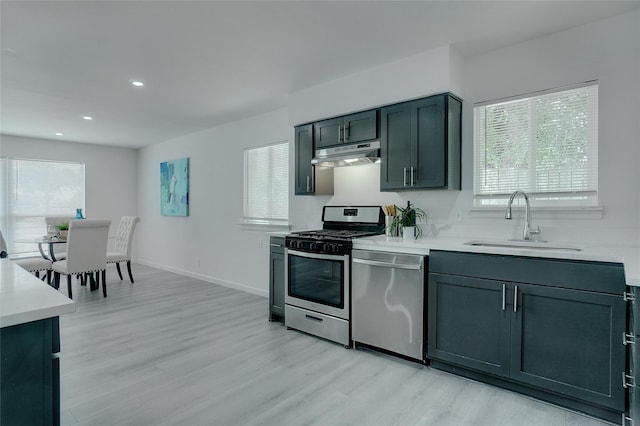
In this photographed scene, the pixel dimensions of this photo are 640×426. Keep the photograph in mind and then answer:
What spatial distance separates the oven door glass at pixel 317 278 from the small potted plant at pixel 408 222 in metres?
0.61

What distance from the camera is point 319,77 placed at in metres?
3.58

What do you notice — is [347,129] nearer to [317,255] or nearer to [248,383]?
[317,255]

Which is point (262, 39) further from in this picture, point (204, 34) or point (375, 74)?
point (375, 74)

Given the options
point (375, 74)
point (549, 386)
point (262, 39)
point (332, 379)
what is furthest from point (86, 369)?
point (375, 74)

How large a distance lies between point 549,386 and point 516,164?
1.65 m

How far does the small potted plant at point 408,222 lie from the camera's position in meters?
3.15

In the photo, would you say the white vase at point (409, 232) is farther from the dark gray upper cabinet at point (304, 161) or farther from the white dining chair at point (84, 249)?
the white dining chair at point (84, 249)

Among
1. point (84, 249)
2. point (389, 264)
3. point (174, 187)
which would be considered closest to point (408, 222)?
point (389, 264)

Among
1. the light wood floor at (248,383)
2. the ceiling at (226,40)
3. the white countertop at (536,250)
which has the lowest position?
the light wood floor at (248,383)

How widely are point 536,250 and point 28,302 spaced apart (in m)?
2.57

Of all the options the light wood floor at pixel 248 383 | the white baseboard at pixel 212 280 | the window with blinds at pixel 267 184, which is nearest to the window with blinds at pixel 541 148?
the light wood floor at pixel 248 383

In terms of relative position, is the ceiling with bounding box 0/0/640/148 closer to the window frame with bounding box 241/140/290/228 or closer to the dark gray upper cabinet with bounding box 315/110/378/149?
the dark gray upper cabinet with bounding box 315/110/378/149

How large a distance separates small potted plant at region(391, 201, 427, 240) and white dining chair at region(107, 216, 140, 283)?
4.38 meters

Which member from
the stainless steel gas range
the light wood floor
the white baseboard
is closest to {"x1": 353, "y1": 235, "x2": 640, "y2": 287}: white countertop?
the stainless steel gas range
